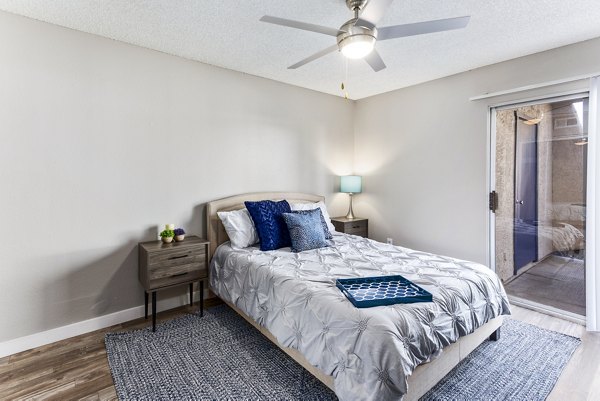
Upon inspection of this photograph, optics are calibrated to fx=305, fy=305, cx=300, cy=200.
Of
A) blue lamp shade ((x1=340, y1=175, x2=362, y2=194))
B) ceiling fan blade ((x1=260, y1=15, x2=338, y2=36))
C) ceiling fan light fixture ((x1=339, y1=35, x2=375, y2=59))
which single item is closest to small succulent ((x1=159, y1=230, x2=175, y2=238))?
ceiling fan blade ((x1=260, y1=15, x2=338, y2=36))

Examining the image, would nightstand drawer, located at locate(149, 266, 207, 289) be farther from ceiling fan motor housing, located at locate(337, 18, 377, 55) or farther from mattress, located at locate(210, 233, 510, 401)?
ceiling fan motor housing, located at locate(337, 18, 377, 55)

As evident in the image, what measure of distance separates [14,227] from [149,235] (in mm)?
958

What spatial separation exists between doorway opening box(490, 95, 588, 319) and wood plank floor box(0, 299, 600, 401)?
0.58 meters

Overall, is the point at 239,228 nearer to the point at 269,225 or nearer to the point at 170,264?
the point at 269,225

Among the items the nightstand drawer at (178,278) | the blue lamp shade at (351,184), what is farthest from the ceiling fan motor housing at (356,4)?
the blue lamp shade at (351,184)

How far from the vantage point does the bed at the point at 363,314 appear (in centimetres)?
149

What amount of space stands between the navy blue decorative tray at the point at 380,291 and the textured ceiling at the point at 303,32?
190 cm

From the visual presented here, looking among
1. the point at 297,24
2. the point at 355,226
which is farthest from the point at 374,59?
the point at 355,226

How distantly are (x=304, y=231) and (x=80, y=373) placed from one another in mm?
1965

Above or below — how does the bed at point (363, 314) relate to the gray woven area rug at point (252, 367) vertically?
above

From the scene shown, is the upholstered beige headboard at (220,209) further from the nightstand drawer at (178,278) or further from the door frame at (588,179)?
the door frame at (588,179)

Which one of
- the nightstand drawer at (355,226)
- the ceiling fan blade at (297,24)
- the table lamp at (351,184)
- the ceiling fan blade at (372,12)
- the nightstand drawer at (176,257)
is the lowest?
the nightstand drawer at (176,257)

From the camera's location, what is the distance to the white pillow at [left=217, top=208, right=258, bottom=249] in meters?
3.03

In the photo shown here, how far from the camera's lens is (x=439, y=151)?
3.73 metres
